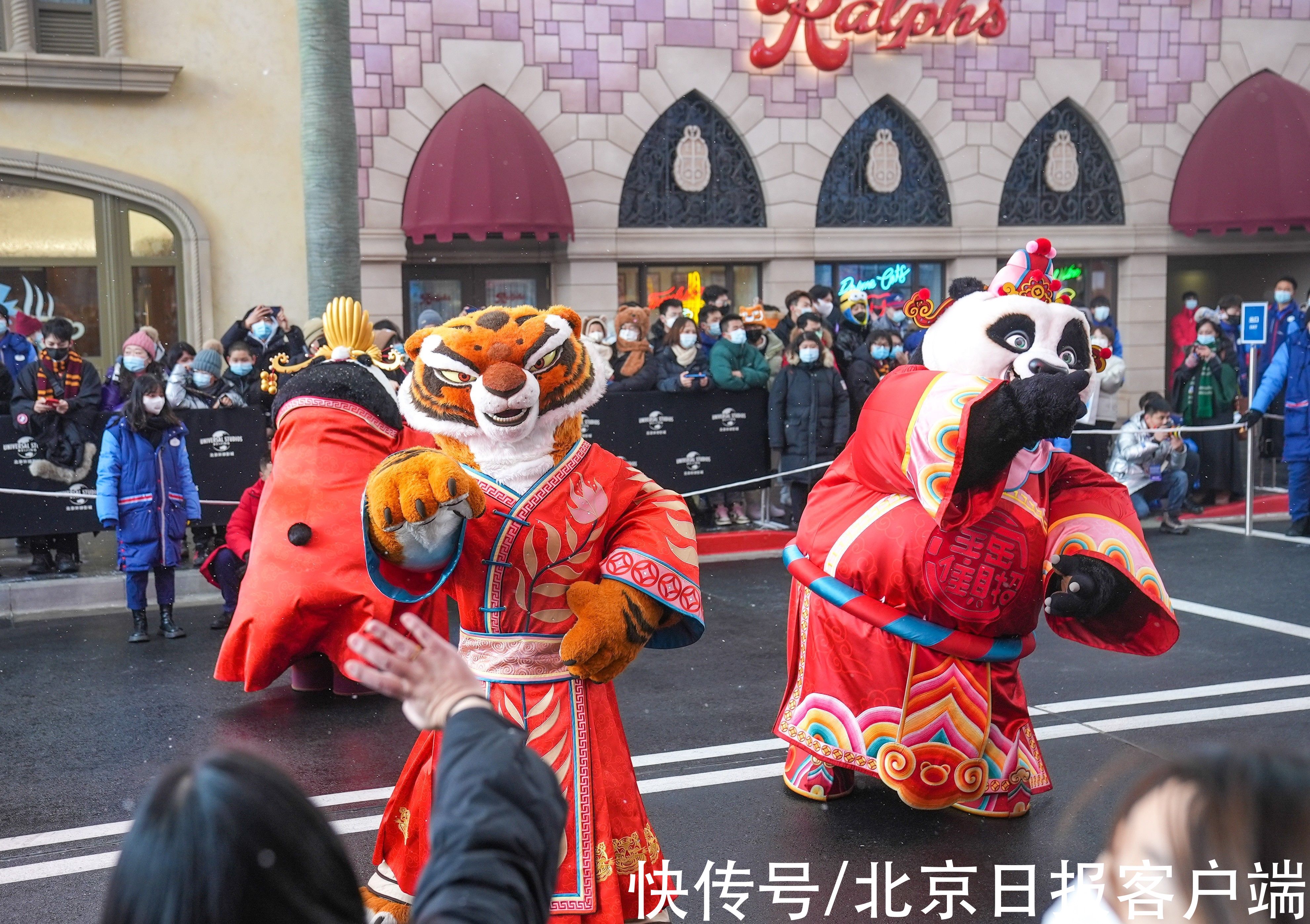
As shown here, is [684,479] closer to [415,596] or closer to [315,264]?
[315,264]

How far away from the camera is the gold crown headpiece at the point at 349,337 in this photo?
5707 mm

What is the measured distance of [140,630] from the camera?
7.60m

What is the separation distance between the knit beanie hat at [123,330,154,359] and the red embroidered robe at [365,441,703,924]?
6.30m

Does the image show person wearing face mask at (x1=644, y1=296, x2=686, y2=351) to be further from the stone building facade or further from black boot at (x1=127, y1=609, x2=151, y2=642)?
black boot at (x1=127, y1=609, x2=151, y2=642)

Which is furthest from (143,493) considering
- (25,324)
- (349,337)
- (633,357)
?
(25,324)

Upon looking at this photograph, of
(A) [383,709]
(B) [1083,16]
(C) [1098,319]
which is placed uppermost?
(B) [1083,16]

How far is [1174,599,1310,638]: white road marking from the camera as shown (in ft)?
24.2

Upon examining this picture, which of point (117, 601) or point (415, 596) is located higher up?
point (415, 596)

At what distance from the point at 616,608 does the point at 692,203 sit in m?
12.9

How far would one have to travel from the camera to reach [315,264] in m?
8.98

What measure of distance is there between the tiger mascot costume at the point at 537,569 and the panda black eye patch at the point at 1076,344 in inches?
59.5

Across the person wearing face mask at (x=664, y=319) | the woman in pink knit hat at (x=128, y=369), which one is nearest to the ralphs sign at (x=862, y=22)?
the person wearing face mask at (x=664, y=319)

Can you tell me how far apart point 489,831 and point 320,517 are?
419 cm

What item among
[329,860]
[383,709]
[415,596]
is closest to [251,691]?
[383,709]
